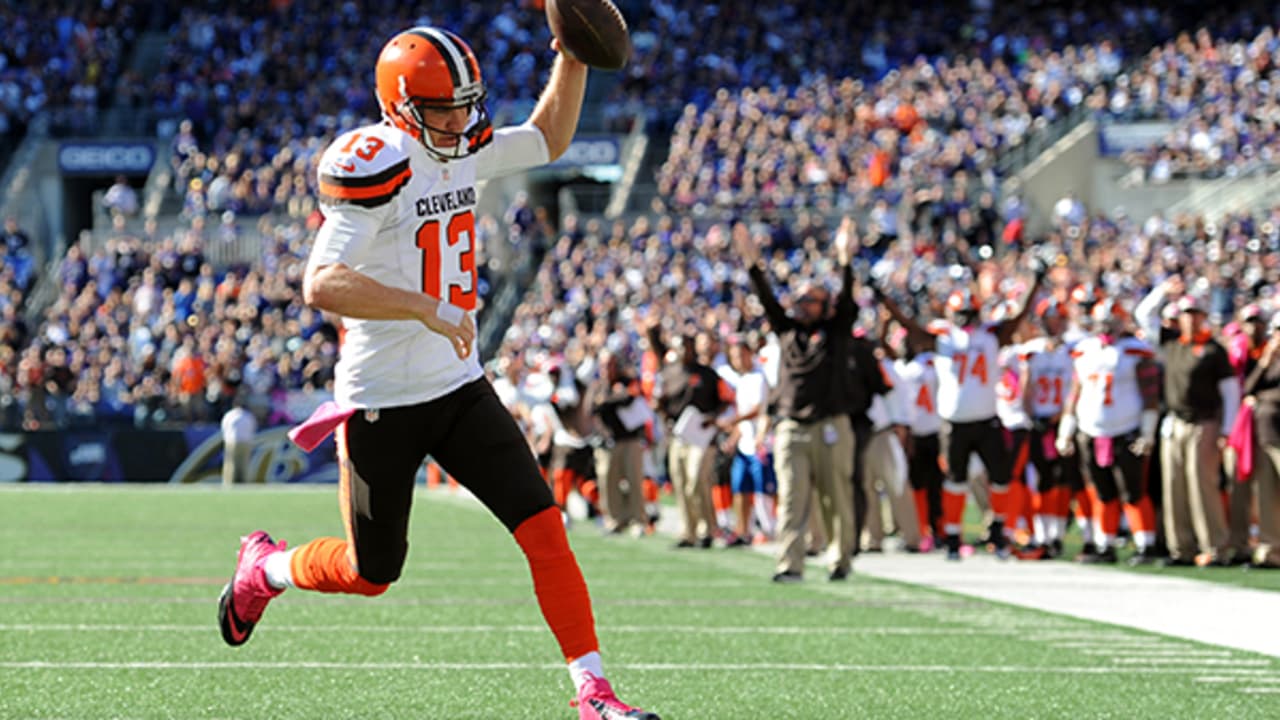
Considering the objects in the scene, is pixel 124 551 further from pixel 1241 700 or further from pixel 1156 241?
pixel 1156 241

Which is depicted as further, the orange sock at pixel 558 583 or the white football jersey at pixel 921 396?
the white football jersey at pixel 921 396

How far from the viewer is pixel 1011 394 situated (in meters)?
14.1

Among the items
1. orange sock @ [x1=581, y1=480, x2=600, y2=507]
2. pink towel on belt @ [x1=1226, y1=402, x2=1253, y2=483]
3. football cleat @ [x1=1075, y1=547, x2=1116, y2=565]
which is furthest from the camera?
orange sock @ [x1=581, y1=480, x2=600, y2=507]

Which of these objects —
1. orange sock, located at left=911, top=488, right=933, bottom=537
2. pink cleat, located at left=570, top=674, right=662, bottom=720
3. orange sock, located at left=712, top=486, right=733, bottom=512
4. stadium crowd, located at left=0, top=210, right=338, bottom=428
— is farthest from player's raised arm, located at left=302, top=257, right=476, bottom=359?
stadium crowd, located at left=0, top=210, right=338, bottom=428

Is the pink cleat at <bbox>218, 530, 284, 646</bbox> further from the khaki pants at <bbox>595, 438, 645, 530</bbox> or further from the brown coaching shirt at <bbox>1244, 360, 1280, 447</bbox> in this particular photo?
the khaki pants at <bbox>595, 438, 645, 530</bbox>

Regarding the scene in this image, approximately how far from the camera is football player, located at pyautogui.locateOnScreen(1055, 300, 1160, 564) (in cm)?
1297

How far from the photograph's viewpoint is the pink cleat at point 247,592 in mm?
6285

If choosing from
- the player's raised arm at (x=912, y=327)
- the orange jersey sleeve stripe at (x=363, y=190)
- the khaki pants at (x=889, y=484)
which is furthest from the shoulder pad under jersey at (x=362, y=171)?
the khaki pants at (x=889, y=484)

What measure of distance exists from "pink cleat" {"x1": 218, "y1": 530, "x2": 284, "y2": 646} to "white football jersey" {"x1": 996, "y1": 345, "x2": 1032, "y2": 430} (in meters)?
8.24

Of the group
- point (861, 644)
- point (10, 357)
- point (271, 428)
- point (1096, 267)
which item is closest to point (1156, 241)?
point (1096, 267)

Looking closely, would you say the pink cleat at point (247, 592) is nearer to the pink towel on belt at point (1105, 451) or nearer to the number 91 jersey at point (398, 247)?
the number 91 jersey at point (398, 247)

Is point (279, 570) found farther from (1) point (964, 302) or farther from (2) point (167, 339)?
(2) point (167, 339)

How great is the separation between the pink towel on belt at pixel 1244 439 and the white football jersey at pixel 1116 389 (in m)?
0.67

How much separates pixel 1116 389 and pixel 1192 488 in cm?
80
